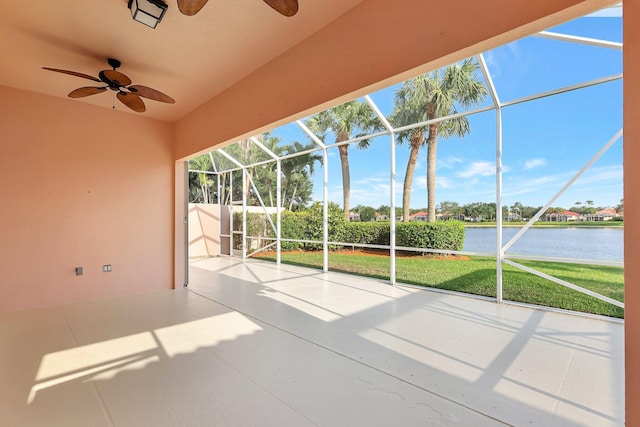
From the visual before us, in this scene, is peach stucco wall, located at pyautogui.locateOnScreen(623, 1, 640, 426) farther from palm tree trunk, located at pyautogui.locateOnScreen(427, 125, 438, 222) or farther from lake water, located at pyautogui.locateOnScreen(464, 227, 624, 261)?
palm tree trunk, located at pyautogui.locateOnScreen(427, 125, 438, 222)

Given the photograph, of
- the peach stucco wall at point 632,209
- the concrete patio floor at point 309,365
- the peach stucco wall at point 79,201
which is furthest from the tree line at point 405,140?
the peach stucco wall at point 632,209

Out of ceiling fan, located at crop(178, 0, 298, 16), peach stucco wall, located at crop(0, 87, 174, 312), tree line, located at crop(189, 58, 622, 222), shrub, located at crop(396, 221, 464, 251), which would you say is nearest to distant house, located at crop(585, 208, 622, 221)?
tree line, located at crop(189, 58, 622, 222)

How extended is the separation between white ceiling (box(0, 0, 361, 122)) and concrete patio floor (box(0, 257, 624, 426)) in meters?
2.76

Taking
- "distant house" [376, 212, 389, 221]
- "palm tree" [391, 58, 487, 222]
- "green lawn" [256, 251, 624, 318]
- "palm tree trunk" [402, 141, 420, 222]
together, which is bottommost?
Result: "green lawn" [256, 251, 624, 318]

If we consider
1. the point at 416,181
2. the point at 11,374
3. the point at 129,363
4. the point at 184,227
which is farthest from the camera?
the point at 416,181

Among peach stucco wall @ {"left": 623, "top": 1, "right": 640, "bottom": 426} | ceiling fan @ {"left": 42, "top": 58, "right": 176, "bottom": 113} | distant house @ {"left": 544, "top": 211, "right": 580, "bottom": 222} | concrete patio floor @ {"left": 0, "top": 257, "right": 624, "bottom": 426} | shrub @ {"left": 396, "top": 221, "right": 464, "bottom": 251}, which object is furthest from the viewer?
shrub @ {"left": 396, "top": 221, "right": 464, "bottom": 251}

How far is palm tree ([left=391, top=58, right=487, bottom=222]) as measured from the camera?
189 inches

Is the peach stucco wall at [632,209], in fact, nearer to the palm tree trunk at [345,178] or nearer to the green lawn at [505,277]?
the green lawn at [505,277]

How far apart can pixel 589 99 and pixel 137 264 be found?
24.4ft

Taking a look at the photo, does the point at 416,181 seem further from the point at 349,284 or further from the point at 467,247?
the point at 349,284

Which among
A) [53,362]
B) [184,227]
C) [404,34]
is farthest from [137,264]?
[404,34]

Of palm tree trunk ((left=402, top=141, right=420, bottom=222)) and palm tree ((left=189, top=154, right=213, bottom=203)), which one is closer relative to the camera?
palm tree trunk ((left=402, top=141, right=420, bottom=222))

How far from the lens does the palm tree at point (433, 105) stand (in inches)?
189

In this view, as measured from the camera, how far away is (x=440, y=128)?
6660 millimetres
